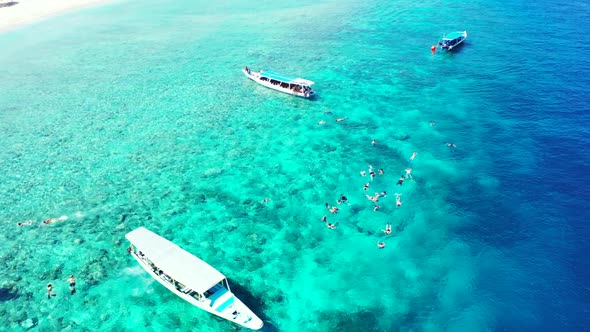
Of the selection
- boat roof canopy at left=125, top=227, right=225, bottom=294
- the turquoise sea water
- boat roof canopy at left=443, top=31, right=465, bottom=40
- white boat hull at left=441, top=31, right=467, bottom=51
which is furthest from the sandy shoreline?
boat roof canopy at left=443, top=31, right=465, bottom=40

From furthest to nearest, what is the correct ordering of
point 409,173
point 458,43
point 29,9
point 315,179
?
point 29,9
point 458,43
point 315,179
point 409,173

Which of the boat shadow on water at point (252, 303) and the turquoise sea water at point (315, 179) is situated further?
the turquoise sea water at point (315, 179)

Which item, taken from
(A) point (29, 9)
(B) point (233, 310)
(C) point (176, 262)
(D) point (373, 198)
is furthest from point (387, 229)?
(A) point (29, 9)

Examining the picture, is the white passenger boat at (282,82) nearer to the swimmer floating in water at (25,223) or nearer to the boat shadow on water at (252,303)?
the boat shadow on water at (252,303)

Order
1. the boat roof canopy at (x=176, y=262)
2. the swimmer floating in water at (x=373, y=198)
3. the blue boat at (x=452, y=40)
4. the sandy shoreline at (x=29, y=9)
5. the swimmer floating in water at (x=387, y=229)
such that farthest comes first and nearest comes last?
1. the sandy shoreline at (x=29, y=9)
2. the blue boat at (x=452, y=40)
3. the swimmer floating in water at (x=373, y=198)
4. the swimmer floating in water at (x=387, y=229)
5. the boat roof canopy at (x=176, y=262)

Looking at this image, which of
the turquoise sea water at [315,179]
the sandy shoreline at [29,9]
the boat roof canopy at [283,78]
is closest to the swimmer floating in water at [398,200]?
the turquoise sea water at [315,179]

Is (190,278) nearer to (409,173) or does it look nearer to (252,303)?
(252,303)

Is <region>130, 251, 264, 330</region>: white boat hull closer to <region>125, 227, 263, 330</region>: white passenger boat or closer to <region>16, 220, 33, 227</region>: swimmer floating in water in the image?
<region>125, 227, 263, 330</region>: white passenger boat
